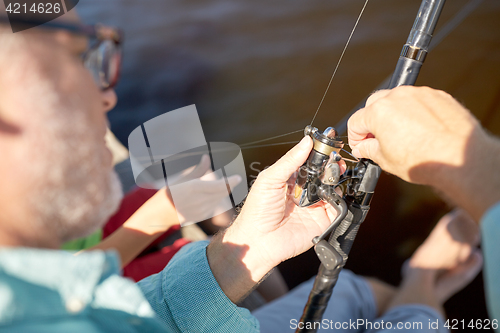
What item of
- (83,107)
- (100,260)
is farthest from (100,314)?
(83,107)

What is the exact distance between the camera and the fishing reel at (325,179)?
0.61 meters

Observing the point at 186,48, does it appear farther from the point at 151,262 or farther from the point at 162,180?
the point at 151,262

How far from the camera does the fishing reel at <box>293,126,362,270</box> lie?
608mm

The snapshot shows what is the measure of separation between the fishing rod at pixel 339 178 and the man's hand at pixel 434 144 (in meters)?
0.06

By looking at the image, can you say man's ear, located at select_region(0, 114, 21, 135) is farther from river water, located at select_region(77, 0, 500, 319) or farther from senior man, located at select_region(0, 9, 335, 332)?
river water, located at select_region(77, 0, 500, 319)

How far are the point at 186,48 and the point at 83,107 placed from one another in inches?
51.3

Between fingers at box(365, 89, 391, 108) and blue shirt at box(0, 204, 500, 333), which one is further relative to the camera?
fingers at box(365, 89, 391, 108)

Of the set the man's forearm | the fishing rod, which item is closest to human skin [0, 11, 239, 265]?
the man's forearm

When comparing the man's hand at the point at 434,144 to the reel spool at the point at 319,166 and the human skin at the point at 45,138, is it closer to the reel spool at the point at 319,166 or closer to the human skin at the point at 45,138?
the reel spool at the point at 319,166

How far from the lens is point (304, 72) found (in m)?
1.45

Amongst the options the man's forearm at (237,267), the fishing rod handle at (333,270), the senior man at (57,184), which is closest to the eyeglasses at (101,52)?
the senior man at (57,184)

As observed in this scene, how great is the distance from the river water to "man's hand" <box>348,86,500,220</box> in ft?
1.90

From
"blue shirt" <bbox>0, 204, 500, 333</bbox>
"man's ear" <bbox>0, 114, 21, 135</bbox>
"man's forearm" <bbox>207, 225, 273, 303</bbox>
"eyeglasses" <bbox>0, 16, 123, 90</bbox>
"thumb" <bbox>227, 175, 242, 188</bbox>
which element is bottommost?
"man's forearm" <bbox>207, 225, 273, 303</bbox>

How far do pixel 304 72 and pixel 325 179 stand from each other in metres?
0.93
